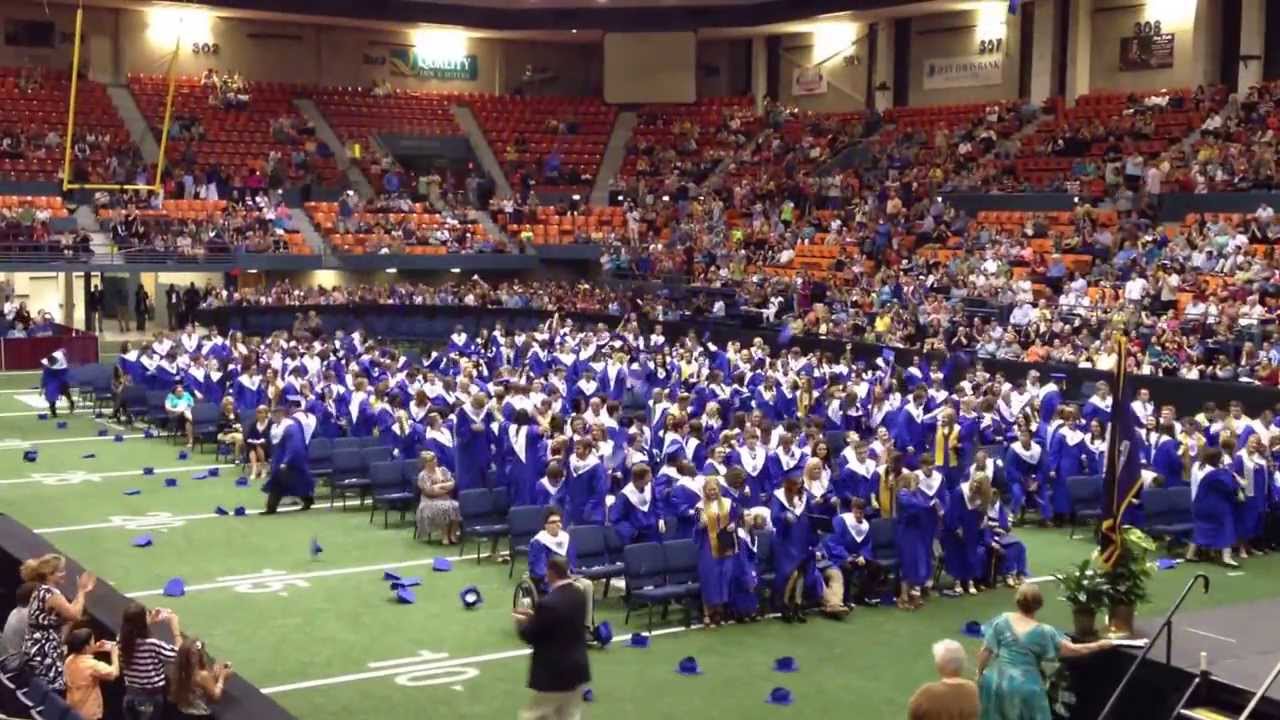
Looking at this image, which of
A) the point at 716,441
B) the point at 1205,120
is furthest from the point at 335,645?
the point at 1205,120

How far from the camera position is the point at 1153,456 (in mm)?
19312

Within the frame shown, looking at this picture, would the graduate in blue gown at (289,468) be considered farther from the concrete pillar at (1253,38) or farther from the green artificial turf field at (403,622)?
the concrete pillar at (1253,38)

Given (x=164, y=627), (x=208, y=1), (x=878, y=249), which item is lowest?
(x=164, y=627)

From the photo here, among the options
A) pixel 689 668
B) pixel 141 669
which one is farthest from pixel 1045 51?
pixel 141 669

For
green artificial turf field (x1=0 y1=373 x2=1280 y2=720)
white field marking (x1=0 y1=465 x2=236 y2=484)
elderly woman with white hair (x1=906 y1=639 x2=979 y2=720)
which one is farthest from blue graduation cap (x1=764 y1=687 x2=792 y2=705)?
white field marking (x1=0 y1=465 x2=236 y2=484)

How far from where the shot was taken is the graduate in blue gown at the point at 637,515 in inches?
600

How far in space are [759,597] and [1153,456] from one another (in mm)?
6725

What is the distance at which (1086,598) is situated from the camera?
10500 mm

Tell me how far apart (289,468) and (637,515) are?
20.4 feet

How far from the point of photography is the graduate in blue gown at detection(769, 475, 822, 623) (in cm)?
1478

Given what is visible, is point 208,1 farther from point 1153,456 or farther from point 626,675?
point 626,675

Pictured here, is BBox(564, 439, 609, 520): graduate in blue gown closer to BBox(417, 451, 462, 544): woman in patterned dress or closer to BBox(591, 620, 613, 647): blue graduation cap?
BBox(417, 451, 462, 544): woman in patterned dress

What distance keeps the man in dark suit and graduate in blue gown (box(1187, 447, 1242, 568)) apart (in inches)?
425

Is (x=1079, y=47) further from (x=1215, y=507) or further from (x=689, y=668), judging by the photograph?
(x=689, y=668)
